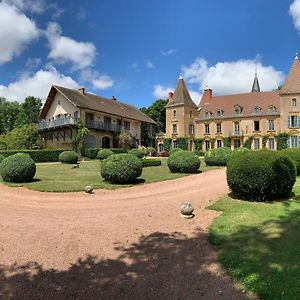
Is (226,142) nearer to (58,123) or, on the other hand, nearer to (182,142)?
(182,142)

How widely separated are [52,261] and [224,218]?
4062 mm

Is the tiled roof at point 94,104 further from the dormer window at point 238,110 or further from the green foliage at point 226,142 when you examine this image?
the dormer window at point 238,110

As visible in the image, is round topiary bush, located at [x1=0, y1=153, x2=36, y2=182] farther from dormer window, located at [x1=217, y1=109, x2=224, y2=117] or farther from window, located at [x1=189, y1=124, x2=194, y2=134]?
dormer window, located at [x1=217, y1=109, x2=224, y2=117]

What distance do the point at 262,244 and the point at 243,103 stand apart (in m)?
41.2

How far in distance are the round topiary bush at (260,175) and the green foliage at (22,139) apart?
1203 inches

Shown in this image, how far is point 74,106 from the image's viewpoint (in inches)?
1367

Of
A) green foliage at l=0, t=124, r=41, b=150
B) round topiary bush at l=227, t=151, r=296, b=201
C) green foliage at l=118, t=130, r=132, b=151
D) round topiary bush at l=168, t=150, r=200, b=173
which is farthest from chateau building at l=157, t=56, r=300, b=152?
round topiary bush at l=227, t=151, r=296, b=201

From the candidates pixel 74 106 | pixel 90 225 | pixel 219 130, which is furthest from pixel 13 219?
pixel 219 130

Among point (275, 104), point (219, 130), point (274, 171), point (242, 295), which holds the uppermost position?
point (275, 104)

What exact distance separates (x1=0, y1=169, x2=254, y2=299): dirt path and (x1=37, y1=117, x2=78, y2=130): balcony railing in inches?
969

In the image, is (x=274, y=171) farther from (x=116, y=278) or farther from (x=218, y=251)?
(x=116, y=278)

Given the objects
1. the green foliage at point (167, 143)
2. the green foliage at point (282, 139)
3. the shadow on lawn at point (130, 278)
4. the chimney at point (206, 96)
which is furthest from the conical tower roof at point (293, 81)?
the shadow on lawn at point (130, 278)

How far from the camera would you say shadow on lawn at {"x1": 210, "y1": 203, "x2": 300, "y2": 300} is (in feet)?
13.9

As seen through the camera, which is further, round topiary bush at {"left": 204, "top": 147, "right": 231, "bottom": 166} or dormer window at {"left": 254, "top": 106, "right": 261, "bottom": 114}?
dormer window at {"left": 254, "top": 106, "right": 261, "bottom": 114}
